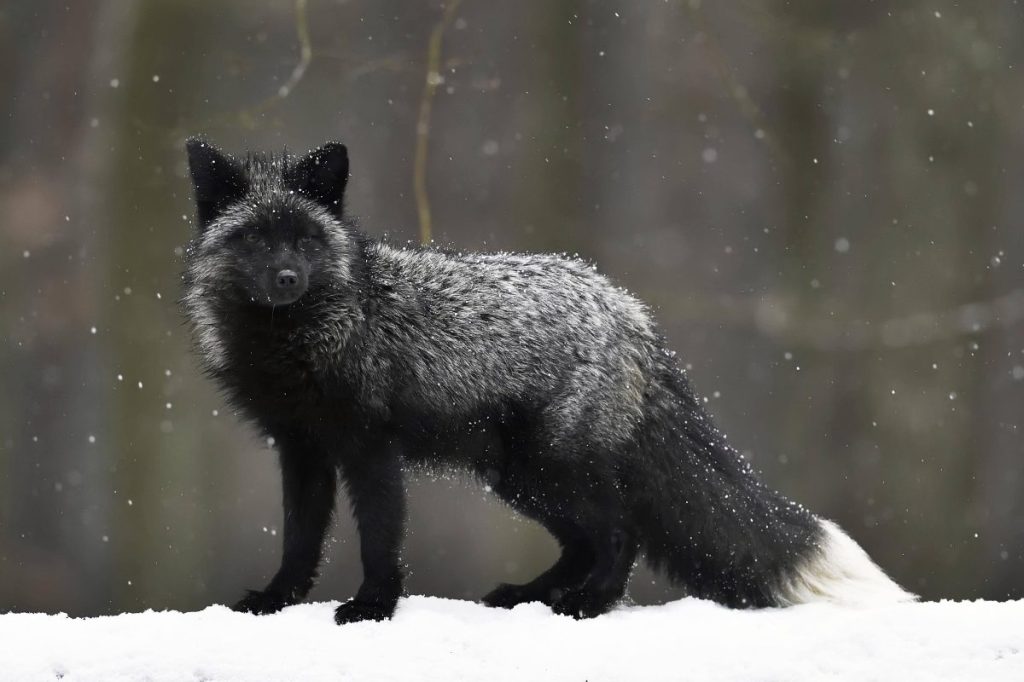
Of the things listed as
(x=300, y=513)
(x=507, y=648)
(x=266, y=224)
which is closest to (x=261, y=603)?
(x=300, y=513)

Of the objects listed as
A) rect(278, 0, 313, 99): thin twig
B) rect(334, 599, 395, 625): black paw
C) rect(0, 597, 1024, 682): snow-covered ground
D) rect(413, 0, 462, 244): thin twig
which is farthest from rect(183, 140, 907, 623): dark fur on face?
rect(278, 0, 313, 99): thin twig

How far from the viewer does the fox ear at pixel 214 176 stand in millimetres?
6055

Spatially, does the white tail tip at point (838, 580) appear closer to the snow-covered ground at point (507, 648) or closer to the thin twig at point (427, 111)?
the snow-covered ground at point (507, 648)

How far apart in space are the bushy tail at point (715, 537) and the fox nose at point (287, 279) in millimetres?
1962

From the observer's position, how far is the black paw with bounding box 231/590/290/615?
20.1ft

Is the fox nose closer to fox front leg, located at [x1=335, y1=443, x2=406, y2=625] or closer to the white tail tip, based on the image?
fox front leg, located at [x1=335, y1=443, x2=406, y2=625]

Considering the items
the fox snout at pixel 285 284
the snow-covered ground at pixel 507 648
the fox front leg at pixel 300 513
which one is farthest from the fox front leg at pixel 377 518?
the fox snout at pixel 285 284

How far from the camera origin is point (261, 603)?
615 centimetres

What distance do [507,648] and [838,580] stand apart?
2.05 metres

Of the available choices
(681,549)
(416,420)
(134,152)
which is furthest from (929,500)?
(134,152)

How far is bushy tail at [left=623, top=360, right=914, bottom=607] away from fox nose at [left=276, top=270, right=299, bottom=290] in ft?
6.44

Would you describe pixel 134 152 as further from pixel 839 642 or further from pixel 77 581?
pixel 839 642

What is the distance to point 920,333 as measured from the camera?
33.0ft

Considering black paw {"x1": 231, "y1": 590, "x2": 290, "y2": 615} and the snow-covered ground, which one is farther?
black paw {"x1": 231, "y1": 590, "x2": 290, "y2": 615}
